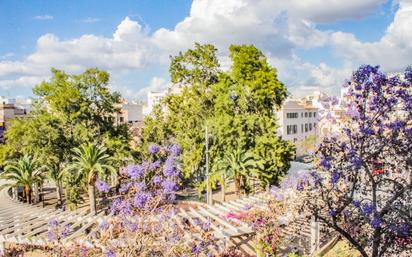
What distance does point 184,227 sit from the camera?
11.5 m

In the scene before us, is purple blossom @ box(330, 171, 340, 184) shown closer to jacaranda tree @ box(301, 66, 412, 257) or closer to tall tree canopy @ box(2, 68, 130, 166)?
jacaranda tree @ box(301, 66, 412, 257)

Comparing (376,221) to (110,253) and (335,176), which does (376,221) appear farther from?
(110,253)

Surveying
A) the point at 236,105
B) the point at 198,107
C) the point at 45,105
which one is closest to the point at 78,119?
the point at 45,105

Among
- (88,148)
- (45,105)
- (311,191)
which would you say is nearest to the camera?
(311,191)

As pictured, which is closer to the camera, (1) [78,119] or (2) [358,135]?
(2) [358,135]

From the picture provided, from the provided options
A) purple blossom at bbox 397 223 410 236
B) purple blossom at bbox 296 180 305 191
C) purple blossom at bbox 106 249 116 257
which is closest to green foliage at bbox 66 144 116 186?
purple blossom at bbox 106 249 116 257

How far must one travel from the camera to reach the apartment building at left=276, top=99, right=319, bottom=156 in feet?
222

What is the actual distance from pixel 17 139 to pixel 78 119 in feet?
25.2

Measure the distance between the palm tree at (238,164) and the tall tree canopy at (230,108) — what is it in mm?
489

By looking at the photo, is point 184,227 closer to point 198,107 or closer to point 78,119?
point 198,107

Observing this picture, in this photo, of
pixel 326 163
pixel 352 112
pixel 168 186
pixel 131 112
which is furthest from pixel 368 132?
pixel 131 112

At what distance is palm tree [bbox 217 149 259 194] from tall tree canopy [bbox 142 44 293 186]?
19.2 inches

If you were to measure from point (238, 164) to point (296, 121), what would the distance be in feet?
152

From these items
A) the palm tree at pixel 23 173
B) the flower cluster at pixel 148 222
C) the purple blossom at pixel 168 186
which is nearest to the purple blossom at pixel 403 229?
the flower cluster at pixel 148 222
